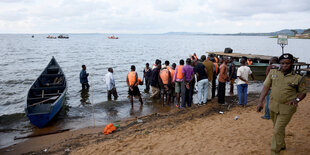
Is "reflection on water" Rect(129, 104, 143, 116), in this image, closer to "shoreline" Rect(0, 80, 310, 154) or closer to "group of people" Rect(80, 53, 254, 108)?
"group of people" Rect(80, 53, 254, 108)

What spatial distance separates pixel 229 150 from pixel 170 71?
5.68 meters

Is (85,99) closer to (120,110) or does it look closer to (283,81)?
(120,110)

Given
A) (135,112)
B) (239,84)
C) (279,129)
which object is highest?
(239,84)

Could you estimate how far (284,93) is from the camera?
12.2 feet

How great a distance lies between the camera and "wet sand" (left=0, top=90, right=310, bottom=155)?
4988 mm

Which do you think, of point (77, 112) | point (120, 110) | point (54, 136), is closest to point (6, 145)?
point (54, 136)

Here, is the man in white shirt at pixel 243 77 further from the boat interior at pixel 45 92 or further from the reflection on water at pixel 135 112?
the boat interior at pixel 45 92

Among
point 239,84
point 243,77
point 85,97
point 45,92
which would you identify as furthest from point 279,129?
point 85,97

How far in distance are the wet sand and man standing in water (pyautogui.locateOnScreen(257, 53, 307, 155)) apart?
906 mm

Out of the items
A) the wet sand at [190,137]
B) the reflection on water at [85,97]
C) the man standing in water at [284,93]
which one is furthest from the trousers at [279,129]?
the reflection on water at [85,97]

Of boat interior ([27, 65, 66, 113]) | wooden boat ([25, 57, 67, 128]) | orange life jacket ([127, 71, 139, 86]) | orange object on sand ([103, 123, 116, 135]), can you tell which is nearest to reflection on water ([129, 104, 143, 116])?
orange life jacket ([127, 71, 139, 86])

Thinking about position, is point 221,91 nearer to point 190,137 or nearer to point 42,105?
point 190,137

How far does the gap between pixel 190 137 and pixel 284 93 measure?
280 cm

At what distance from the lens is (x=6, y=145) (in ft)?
24.5
